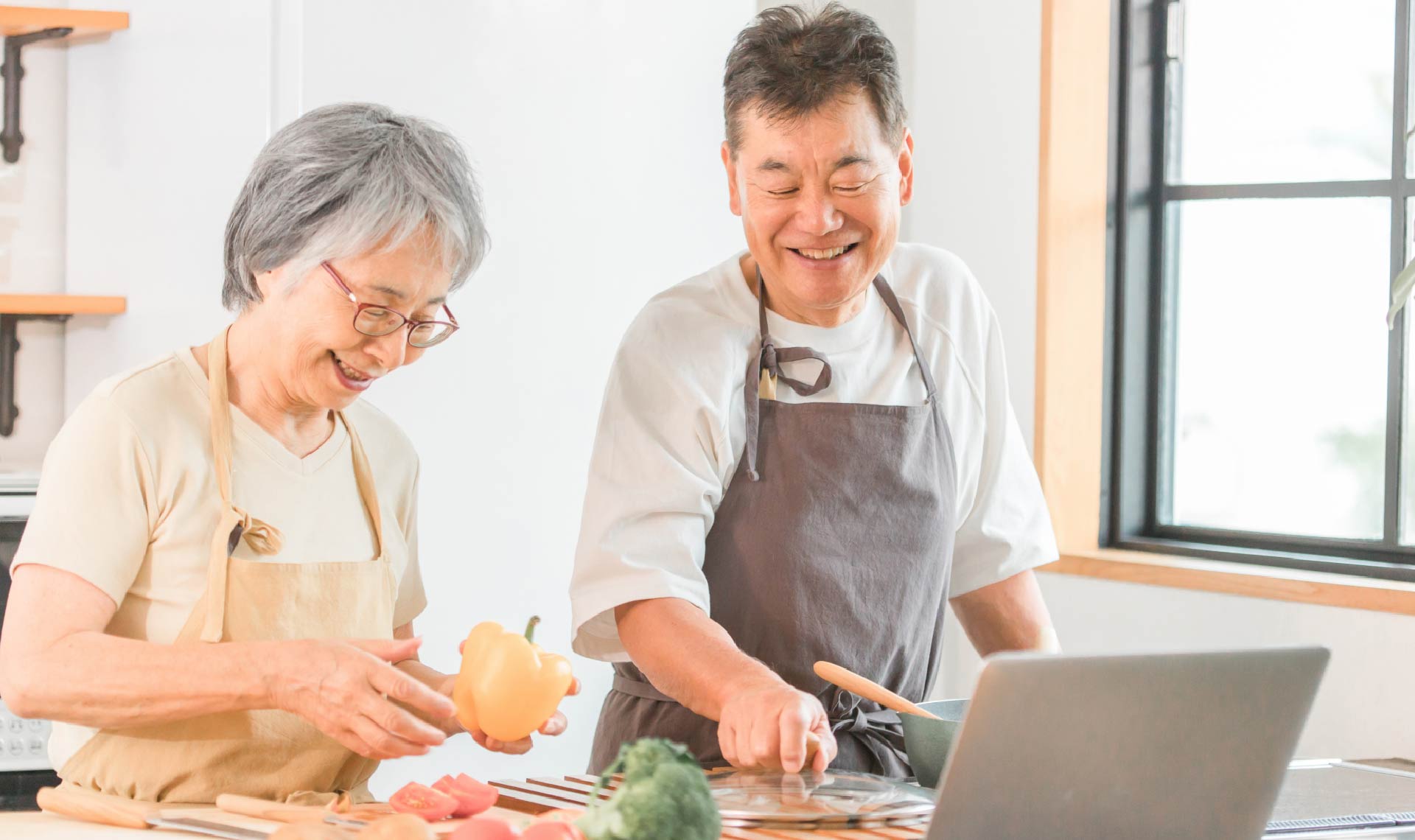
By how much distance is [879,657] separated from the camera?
5.47ft

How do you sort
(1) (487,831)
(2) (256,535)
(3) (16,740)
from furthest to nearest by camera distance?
(3) (16,740) → (2) (256,535) → (1) (487,831)

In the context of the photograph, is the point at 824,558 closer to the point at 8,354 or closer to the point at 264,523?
the point at 264,523

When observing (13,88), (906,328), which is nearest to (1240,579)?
(906,328)

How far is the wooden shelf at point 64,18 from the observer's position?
2.55 metres

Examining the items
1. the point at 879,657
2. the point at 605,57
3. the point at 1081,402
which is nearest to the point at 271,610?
the point at 879,657

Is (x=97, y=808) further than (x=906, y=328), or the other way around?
(x=906, y=328)

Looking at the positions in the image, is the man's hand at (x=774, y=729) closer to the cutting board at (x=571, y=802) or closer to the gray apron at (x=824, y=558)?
the cutting board at (x=571, y=802)

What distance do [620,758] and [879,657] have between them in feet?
2.63

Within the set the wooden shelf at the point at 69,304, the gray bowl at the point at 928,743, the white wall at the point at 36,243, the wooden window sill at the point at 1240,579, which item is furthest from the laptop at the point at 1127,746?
the white wall at the point at 36,243

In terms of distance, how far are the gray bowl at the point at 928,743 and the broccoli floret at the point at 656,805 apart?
0.46m

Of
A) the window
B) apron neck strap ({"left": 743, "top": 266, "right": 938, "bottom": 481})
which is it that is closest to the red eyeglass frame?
apron neck strap ({"left": 743, "top": 266, "right": 938, "bottom": 481})

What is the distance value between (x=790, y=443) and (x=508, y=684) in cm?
45

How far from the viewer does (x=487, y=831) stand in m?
0.99

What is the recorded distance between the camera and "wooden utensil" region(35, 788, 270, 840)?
1.24 m
